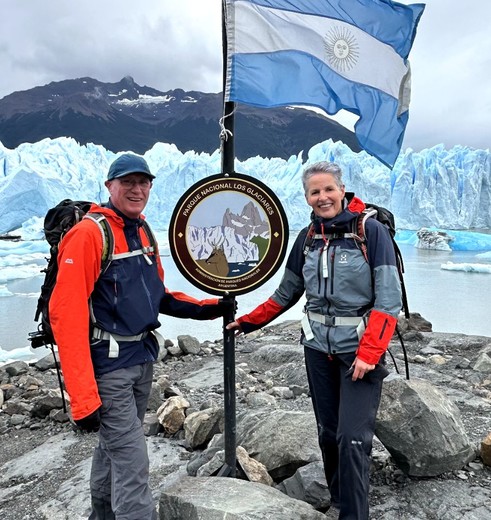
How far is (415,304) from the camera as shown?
1295 centimetres

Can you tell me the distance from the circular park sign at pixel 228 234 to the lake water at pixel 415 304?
6.39 m

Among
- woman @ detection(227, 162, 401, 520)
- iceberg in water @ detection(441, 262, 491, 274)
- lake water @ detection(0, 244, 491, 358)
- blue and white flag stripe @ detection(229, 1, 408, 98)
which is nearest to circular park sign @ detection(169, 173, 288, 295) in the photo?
woman @ detection(227, 162, 401, 520)

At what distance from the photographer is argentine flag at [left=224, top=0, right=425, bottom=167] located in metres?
2.66

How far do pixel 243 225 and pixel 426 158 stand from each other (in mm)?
37484

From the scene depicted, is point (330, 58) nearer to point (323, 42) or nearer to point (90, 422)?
point (323, 42)

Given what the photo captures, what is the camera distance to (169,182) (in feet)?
105

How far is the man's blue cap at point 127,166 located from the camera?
2072 mm

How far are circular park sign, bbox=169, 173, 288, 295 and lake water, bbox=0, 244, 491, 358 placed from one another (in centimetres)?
639

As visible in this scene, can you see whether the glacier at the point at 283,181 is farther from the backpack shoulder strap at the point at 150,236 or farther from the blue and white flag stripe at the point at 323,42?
the backpack shoulder strap at the point at 150,236

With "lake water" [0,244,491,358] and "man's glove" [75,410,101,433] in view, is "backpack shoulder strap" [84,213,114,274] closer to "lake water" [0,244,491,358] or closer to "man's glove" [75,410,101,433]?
"man's glove" [75,410,101,433]

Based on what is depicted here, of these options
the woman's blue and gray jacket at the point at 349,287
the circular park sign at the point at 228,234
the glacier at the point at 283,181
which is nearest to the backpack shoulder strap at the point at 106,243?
the circular park sign at the point at 228,234

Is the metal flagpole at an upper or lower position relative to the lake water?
upper

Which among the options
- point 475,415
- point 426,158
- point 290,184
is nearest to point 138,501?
point 475,415

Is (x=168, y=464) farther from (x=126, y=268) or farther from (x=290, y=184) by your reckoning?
(x=290, y=184)
